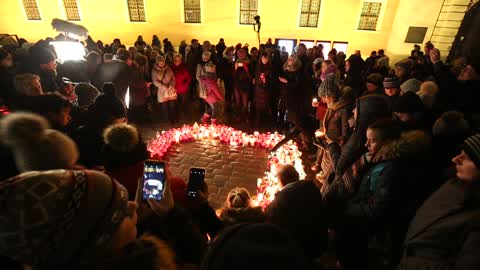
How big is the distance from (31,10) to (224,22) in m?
14.4

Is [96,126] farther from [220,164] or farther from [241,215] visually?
[220,164]

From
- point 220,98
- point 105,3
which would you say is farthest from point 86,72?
Answer: point 105,3

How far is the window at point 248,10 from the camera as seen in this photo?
1739 cm

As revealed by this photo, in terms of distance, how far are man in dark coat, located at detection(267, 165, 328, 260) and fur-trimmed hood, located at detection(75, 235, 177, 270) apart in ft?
4.16

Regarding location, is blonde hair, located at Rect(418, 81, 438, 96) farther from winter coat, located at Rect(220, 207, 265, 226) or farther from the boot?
the boot

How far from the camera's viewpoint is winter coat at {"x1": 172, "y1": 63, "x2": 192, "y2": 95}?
7.66 m

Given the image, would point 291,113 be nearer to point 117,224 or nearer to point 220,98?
point 220,98

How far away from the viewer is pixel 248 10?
17.6 m

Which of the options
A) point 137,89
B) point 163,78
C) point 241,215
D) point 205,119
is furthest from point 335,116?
point 137,89

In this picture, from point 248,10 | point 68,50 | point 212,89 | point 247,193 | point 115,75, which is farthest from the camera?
point 248,10

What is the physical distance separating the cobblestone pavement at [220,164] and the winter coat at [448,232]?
3089 mm

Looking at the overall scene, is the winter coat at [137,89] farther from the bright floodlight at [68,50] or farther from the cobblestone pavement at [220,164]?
the cobblestone pavement at [220,164]

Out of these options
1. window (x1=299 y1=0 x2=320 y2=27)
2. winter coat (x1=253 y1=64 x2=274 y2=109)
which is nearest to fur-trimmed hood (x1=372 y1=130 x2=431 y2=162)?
winter coat (x1=253 y1=64 x2=274 y2=109)

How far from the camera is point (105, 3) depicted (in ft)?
59.4
